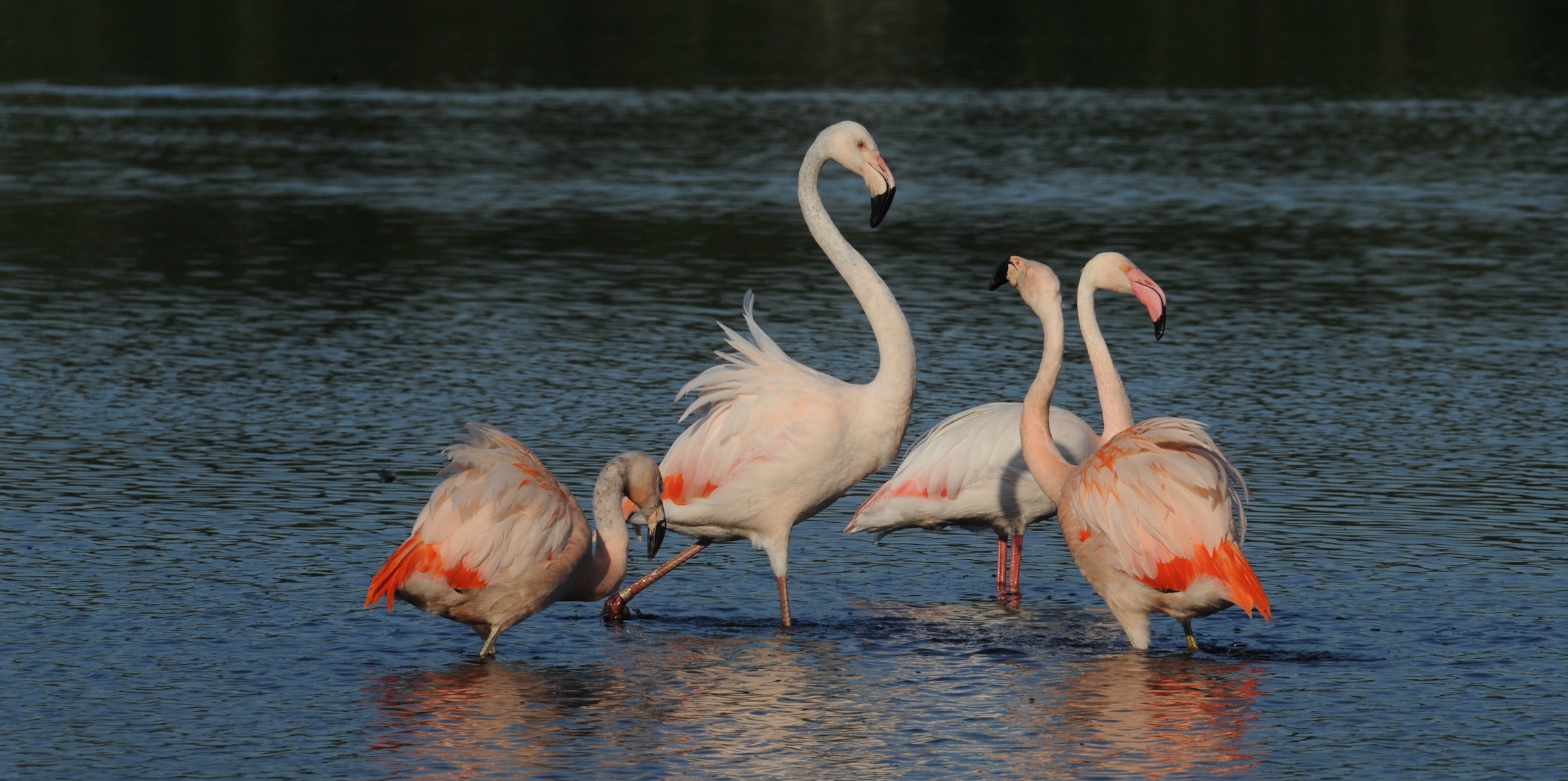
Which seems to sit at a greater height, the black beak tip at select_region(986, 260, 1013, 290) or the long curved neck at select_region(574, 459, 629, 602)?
the black beak tip at select_region(986, 260, 1013, 290)

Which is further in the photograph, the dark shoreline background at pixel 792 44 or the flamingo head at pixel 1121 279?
the dark shoreline background at pixel 792 44

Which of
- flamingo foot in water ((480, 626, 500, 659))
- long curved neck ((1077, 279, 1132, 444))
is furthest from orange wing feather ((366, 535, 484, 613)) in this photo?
long curved neck ((1077, 279, 1132, 444))

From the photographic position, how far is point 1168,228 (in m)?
17.8

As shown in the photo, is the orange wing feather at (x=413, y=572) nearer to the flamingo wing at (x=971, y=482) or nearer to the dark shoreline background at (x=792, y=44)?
the flamingo wing at (x=971, y=482)

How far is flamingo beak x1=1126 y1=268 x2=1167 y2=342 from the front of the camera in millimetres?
7797

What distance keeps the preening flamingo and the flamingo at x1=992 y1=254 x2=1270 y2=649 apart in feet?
2.30

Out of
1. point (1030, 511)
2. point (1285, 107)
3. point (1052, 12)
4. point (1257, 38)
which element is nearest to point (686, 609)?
point (1030, 511)

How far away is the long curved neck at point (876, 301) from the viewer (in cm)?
763

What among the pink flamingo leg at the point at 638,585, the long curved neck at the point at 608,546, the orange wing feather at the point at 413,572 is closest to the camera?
the orange wing feather at the point at 413,572

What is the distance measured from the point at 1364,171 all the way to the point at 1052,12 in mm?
25978

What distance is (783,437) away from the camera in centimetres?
759

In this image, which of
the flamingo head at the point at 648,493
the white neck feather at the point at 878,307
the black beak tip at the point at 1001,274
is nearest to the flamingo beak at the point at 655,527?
the flamingo head at the point at 648,493

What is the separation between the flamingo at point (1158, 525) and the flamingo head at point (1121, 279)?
770 millimetres

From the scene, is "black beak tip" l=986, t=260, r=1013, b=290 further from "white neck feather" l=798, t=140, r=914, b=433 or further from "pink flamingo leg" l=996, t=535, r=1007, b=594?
"pink flamingo leg" l=996, t=535, r=1007, b=594
